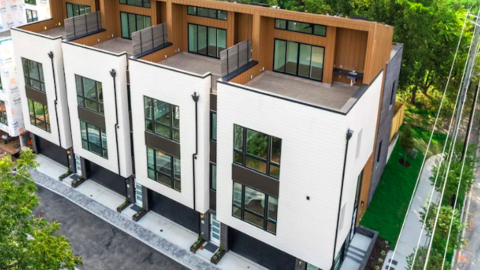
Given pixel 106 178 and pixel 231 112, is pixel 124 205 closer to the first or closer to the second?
pixel 106 178

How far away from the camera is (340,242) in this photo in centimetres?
2172

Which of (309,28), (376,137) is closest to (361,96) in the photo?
(309,28)

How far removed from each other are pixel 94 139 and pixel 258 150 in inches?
490

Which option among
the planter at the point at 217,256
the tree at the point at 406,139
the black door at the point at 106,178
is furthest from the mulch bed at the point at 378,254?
the black door at the point at 106,178

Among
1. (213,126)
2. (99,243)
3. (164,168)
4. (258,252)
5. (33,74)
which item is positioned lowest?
(99,243)

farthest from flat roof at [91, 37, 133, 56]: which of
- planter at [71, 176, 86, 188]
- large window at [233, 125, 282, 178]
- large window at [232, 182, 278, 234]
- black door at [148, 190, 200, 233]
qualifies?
large window at [232, 182, 278, 234]

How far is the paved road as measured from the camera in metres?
24.9

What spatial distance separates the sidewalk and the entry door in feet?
3.41

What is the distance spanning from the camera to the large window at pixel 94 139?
92.0 feet

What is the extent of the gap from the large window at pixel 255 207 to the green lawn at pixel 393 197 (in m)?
7.71

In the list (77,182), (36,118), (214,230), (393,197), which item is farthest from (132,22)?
(393,197)

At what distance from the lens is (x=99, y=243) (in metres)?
26.3

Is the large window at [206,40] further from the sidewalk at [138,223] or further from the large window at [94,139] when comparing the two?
the sidewalk at [138,223]

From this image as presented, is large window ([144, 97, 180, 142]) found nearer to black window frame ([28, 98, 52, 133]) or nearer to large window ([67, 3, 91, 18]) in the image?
black window frame ([28, 98, 52, 133])
